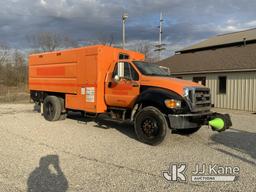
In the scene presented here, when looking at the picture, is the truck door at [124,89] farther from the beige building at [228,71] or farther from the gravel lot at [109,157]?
the beige building at [228,71]

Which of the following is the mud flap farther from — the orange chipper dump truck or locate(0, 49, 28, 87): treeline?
locate(0, 49, 28, 87): treeline

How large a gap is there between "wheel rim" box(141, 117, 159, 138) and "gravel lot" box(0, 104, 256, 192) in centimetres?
36

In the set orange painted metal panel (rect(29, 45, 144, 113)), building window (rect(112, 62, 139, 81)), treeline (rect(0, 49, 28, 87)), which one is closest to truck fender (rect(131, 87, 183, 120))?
building window (rect(112, 62, 139, 81))

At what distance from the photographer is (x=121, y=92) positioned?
9.27 meters

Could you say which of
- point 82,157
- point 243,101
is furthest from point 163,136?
point 243,101

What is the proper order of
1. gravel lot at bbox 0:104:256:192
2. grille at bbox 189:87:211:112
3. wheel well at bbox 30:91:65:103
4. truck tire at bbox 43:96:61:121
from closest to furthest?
gravel lot at bbox 0:104:256:192
grille at bbox 189:87:211:112
truck tire at bbox 43:96:61:121
wheel well at bbox 30:91:65:103

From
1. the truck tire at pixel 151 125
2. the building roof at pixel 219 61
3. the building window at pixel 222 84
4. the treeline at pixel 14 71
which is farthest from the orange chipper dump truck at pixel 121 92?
the treeline at pixel 14 71

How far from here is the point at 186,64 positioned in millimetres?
22688

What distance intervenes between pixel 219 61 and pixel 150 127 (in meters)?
13.9

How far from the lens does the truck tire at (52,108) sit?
1175cm

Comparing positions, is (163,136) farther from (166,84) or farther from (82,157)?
(82,157)

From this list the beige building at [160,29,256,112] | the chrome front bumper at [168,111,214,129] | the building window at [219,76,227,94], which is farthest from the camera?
the building window at [219,76,227,94]

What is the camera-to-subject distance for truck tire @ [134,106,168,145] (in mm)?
7686

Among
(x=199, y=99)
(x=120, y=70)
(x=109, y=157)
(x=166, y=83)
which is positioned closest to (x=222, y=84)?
(x=199, y=99)
